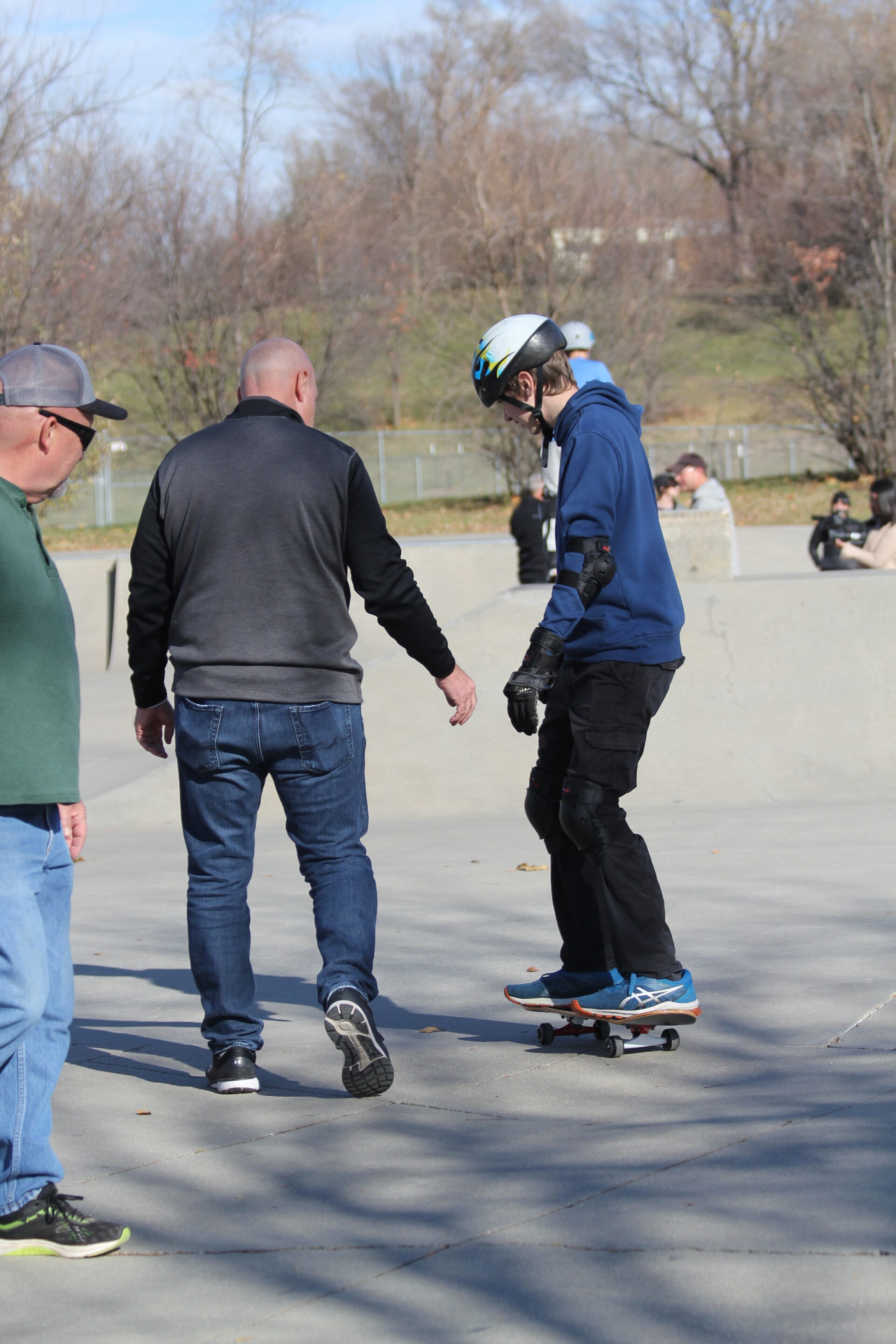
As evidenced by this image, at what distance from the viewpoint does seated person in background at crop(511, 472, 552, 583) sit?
41.9 feet

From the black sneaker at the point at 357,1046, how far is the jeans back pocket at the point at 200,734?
675 mm

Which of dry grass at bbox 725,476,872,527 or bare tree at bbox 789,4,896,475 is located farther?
bare tree at bbox 789,4,896,475

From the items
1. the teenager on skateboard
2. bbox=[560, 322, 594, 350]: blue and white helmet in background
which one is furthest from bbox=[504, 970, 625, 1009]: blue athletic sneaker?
bbox=[560, 322, 594, 350]: blue and white helmet in background

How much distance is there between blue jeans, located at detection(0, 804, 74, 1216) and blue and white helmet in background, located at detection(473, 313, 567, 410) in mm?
1847

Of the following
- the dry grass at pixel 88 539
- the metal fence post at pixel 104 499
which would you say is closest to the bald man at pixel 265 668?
the dry grass at pixel 88 539

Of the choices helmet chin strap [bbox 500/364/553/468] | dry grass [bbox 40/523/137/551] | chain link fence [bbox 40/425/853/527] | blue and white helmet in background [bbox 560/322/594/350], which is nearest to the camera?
helmet chin strap [bbox 500/364/553/468]

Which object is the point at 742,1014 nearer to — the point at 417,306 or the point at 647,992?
the point at 647,992

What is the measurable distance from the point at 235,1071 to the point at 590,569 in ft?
5.31

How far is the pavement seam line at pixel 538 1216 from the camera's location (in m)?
2.37

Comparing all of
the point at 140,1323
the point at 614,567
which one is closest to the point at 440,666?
the point at 614,567

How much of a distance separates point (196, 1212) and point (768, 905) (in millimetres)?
3208

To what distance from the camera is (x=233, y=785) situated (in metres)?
3.64

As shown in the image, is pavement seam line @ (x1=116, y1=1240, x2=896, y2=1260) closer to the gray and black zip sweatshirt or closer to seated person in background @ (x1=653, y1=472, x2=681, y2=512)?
the gray and black zip sweatshirt

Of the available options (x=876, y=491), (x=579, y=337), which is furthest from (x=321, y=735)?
(x=876, y=491)
